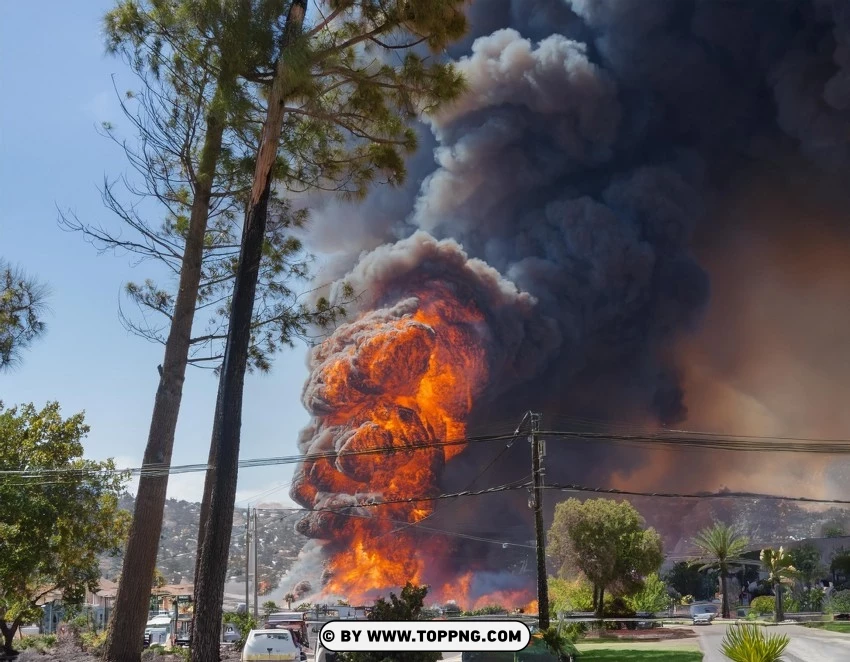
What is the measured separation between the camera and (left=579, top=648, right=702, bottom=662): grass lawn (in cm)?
2155

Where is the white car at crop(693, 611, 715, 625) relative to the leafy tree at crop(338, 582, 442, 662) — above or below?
above

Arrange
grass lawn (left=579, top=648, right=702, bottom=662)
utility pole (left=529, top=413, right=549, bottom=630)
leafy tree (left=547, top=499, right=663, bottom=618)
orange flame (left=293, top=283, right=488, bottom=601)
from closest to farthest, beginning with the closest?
grass lawn (left=579, top=648, right=702, bottom=662), utility pole (left=529, top=413, right=549, bottom=630), leafy tree (left=547, top=499, right=663, bottom=618), orange flame (left=293, top=283, right=488, bottom=601)

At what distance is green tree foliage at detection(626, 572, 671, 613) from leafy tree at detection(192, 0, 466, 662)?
151 feet

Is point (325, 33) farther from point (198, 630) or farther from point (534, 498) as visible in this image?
point (534, 498)

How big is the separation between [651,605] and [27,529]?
45.4 meters

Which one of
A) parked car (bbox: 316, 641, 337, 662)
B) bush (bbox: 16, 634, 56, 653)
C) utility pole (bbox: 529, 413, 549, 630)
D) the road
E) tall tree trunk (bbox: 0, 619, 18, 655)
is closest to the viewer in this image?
parked car (bbox: 316, 641, 337, 662)

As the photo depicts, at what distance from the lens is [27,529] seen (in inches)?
870

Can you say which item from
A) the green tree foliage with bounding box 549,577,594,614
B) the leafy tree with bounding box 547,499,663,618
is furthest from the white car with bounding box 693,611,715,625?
the green tree foliage with bounding box 549,577,594,614

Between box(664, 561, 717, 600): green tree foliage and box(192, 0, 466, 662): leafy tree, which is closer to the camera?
box(192, 0, 466, 662): leafy tree

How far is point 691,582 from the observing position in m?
80.7

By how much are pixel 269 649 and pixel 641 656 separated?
1168 centimetres

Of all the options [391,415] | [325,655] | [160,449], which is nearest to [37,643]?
[160,449]

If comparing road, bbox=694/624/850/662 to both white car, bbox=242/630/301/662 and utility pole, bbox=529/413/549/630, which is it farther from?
white car, bbox=242/630/301/662

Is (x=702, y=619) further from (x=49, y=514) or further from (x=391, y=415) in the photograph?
(x=391, y=415)
